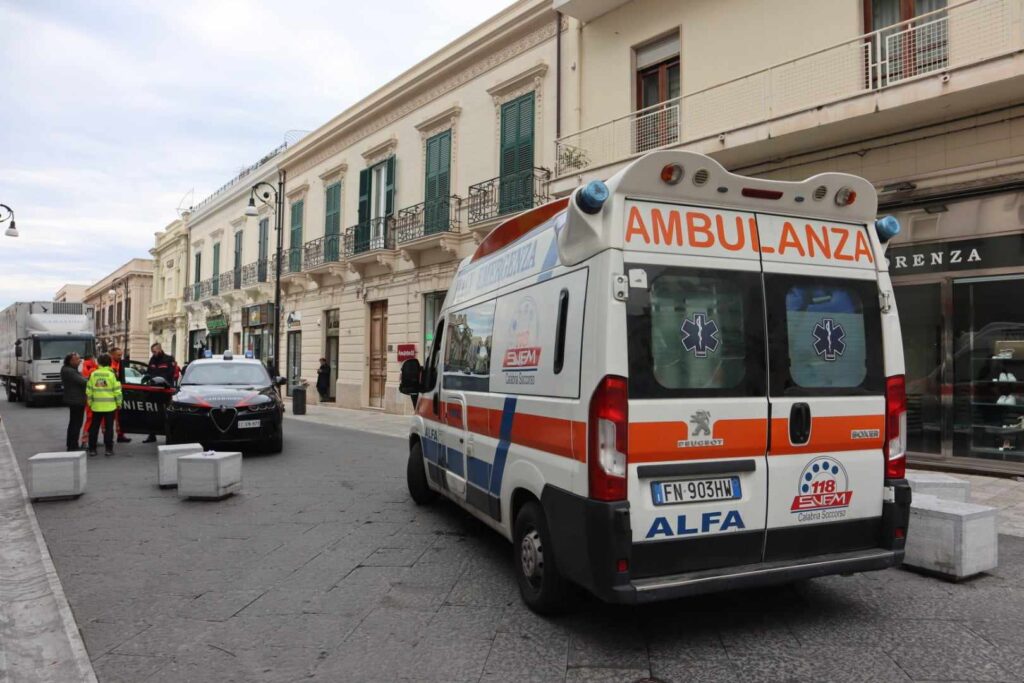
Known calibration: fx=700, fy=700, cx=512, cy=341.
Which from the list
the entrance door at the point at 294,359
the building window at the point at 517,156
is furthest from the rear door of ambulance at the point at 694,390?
the entrance door at the point at 294,359

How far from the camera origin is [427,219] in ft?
62.3

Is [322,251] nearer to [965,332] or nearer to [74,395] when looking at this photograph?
[74,395]

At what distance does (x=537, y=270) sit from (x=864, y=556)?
240 centimetres

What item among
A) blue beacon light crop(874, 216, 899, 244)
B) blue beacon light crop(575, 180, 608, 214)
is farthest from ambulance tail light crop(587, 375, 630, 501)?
blue beacon light crop(874, 216, 899, 244)

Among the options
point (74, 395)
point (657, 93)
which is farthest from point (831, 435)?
point (657, 93)

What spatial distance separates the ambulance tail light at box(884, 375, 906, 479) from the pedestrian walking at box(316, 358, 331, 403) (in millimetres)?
21620

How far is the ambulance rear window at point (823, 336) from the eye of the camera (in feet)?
12.2

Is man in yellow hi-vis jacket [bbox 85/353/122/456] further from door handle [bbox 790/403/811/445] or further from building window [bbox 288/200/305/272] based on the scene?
building window [bbox 288/200/305/272]

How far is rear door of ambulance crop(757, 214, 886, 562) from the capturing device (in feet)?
12.0

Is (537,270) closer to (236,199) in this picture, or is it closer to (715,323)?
(715,323)

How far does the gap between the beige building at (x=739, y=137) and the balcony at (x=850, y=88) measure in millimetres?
28

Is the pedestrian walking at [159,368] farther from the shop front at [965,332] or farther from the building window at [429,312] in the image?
the shop front at [965,332]

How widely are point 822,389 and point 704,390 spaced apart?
0.75 metres

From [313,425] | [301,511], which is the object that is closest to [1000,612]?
[301,511]
